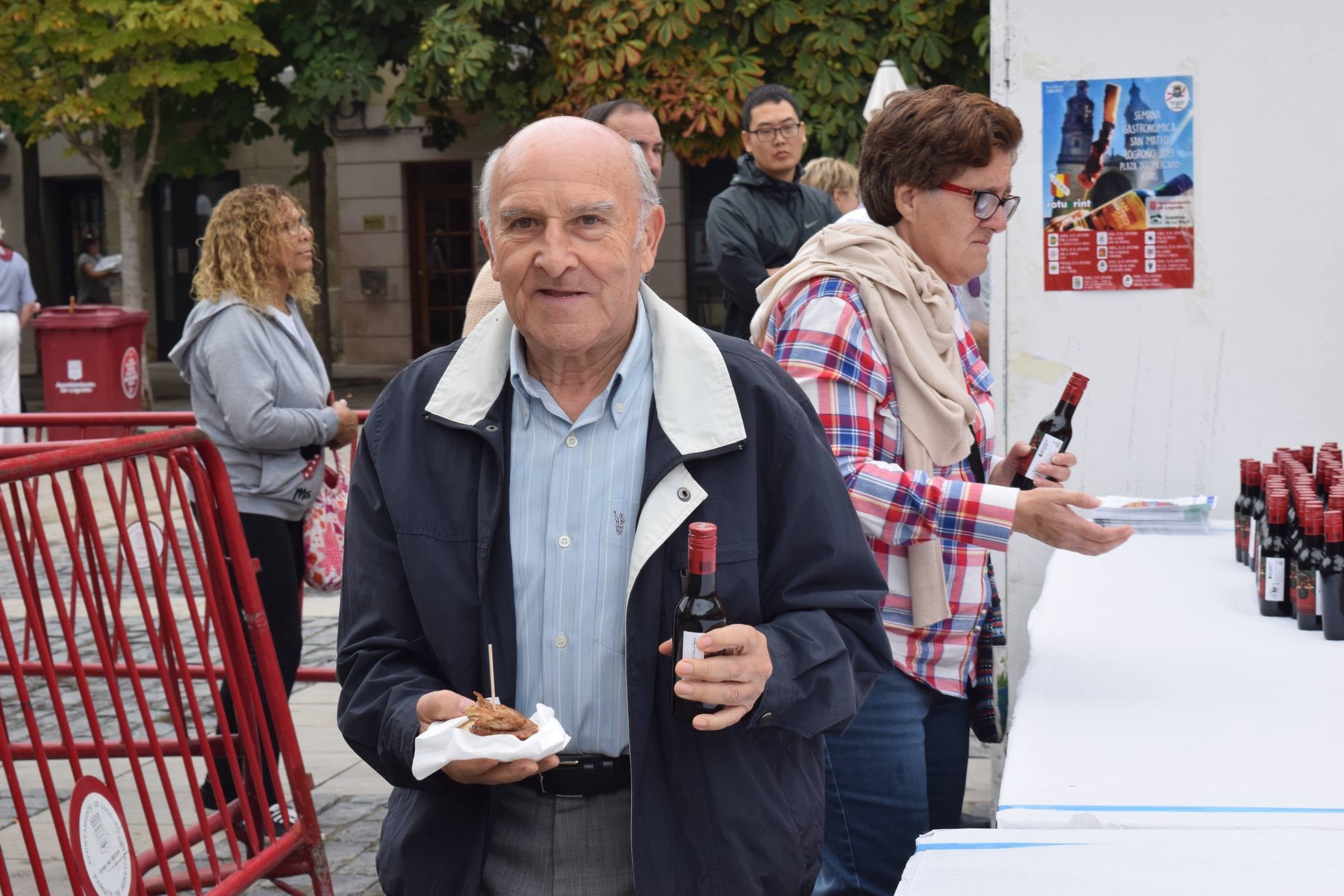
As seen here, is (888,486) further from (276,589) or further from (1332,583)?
(276,589)

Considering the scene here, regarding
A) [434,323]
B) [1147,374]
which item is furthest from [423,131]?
[1147,374]

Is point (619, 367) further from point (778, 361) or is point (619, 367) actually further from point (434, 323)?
point (434, 323)

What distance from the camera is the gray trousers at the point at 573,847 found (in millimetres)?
2322

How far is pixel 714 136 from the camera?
16.3 meters

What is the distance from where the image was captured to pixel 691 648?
83.6 inches

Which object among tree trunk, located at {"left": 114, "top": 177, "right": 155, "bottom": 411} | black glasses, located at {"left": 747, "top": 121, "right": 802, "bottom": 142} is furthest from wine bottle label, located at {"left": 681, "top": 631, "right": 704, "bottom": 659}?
tree trunk, located at {"left": 114, "top": 177, "right": 155, "bottom": 411}

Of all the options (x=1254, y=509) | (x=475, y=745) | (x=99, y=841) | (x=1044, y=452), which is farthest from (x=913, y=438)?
(x=99, y=841)

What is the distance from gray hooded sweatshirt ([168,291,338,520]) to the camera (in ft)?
17.4

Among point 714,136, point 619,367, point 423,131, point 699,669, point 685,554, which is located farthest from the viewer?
point 423,131

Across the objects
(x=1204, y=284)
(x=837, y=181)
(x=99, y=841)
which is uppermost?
(x=837, y=181)

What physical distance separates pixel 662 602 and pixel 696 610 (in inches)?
3.5

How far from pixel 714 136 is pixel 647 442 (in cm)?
1436

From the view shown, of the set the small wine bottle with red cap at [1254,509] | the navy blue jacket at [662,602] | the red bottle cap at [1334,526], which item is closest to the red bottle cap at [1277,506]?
the red bottle cap at [1334,526]

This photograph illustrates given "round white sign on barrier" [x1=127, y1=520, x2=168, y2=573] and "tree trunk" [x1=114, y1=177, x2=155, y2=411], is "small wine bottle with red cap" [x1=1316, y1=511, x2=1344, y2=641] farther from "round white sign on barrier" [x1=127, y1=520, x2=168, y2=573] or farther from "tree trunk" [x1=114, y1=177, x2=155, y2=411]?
"tree trunk" [x1=114, y1=177, x2=155, y2=411]
